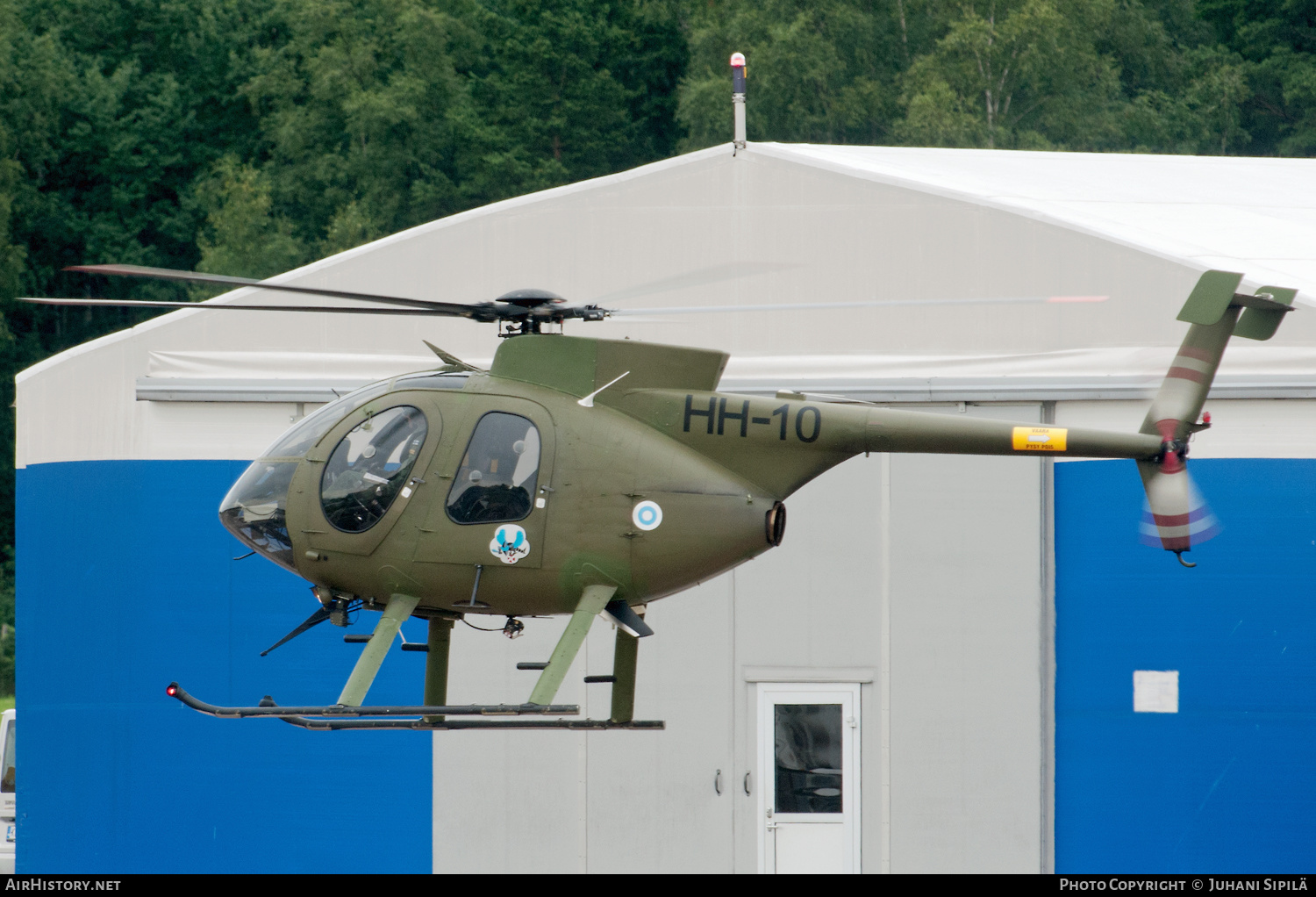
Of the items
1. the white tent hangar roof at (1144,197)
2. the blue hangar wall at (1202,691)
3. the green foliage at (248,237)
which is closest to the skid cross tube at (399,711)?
the blue hangar wall at (1202,691)

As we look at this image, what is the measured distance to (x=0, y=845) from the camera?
1492 centimetres

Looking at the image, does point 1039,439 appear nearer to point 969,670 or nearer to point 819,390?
point 819,390

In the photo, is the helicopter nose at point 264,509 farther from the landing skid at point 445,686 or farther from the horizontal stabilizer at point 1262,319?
the horizontal stabilizer at point 1262,319

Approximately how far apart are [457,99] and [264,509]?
112ft

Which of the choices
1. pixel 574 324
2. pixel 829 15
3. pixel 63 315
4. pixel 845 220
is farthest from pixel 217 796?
pixel 63 315

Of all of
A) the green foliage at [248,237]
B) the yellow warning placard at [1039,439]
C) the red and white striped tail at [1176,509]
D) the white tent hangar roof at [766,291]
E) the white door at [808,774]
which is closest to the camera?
the yellow warning placard at [1039,439]

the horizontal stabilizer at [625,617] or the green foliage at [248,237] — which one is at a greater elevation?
the green foliage at [248,237]

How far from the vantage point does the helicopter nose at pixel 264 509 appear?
30.1ft

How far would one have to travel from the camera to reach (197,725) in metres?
12.6

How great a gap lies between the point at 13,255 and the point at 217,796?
3013 cm

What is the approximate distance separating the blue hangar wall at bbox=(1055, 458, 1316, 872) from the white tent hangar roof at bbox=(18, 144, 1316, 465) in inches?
43.6

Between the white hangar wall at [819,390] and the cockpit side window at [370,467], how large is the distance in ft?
11.1

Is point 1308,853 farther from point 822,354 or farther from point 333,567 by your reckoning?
point 333,567

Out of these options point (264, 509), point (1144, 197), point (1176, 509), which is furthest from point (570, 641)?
point (1144, 197)
